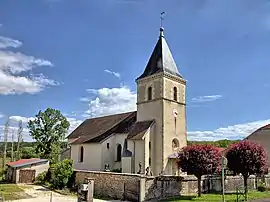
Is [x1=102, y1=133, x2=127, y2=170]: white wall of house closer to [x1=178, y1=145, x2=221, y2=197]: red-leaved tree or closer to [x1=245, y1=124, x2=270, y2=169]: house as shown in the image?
[x1=178, y1=145, x2=221, y2=197]: red-leaved tree

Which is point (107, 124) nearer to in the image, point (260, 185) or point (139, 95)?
point (139, 95)

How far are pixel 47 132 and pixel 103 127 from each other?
12.1 m

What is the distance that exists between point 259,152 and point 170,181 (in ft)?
26.2

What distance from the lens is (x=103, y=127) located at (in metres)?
39.8

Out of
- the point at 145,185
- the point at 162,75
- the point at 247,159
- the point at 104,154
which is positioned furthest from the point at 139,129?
the point at 247,159

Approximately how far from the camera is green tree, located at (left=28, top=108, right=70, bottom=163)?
152ft

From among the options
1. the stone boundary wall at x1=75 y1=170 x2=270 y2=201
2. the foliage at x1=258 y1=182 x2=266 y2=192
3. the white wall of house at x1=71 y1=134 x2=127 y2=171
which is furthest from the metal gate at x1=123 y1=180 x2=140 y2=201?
the foliage at x1=258 y1=182 x2=266 y2=192

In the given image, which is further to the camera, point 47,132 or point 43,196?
point 47,132

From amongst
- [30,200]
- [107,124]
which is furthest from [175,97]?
[30,200]

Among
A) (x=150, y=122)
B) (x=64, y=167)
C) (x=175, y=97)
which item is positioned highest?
(x=175, y=97)

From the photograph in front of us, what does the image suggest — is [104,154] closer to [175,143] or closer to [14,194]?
[175,143]

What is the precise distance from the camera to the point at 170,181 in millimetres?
22219

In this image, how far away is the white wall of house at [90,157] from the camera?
34562mm

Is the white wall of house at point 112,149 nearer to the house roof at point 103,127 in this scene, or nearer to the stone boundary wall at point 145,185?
the house roof at point 103,127
